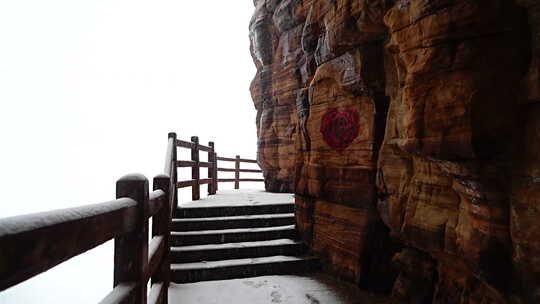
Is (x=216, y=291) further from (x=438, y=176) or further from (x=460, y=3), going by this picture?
(x=460, y=3)

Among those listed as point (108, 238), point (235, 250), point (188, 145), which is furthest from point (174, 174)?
point (108, 238)

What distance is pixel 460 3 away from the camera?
7.52 ft

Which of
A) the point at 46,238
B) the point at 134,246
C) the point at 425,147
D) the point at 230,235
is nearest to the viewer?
the point at 46,238

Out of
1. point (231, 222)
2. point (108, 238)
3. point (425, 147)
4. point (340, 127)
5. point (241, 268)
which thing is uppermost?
point (340, 127)

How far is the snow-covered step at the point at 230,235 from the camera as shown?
4.76m

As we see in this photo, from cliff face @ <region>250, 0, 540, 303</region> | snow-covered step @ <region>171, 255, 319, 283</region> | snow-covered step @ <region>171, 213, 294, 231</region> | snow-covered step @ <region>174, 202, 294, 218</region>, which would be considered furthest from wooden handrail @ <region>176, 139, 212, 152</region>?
snow-covered step @ <region>171, 255, 319, 283</region>

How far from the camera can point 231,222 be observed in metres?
5.24

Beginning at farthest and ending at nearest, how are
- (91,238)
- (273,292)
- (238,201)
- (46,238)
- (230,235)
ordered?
1. (238,201)
2. (230,235)
3. (273,292)
4. (91,238)
5. (46,238)

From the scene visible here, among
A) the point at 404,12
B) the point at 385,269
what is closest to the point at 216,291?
the point at 385,269

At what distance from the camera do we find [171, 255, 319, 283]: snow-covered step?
413cm

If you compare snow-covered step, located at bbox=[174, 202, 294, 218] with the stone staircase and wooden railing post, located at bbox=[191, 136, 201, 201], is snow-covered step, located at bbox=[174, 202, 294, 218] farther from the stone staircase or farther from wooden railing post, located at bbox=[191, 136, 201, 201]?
wooden railing post, located at bbox=[191, 136, 201, 201]

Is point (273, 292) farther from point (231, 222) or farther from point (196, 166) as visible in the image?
point (196, 166)

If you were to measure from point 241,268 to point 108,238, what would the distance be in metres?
3.36

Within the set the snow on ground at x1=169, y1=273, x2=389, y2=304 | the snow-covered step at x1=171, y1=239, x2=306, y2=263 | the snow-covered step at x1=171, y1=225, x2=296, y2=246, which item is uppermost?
the snow-covered step at x1=171, y1=225, x2=296, y2=246
